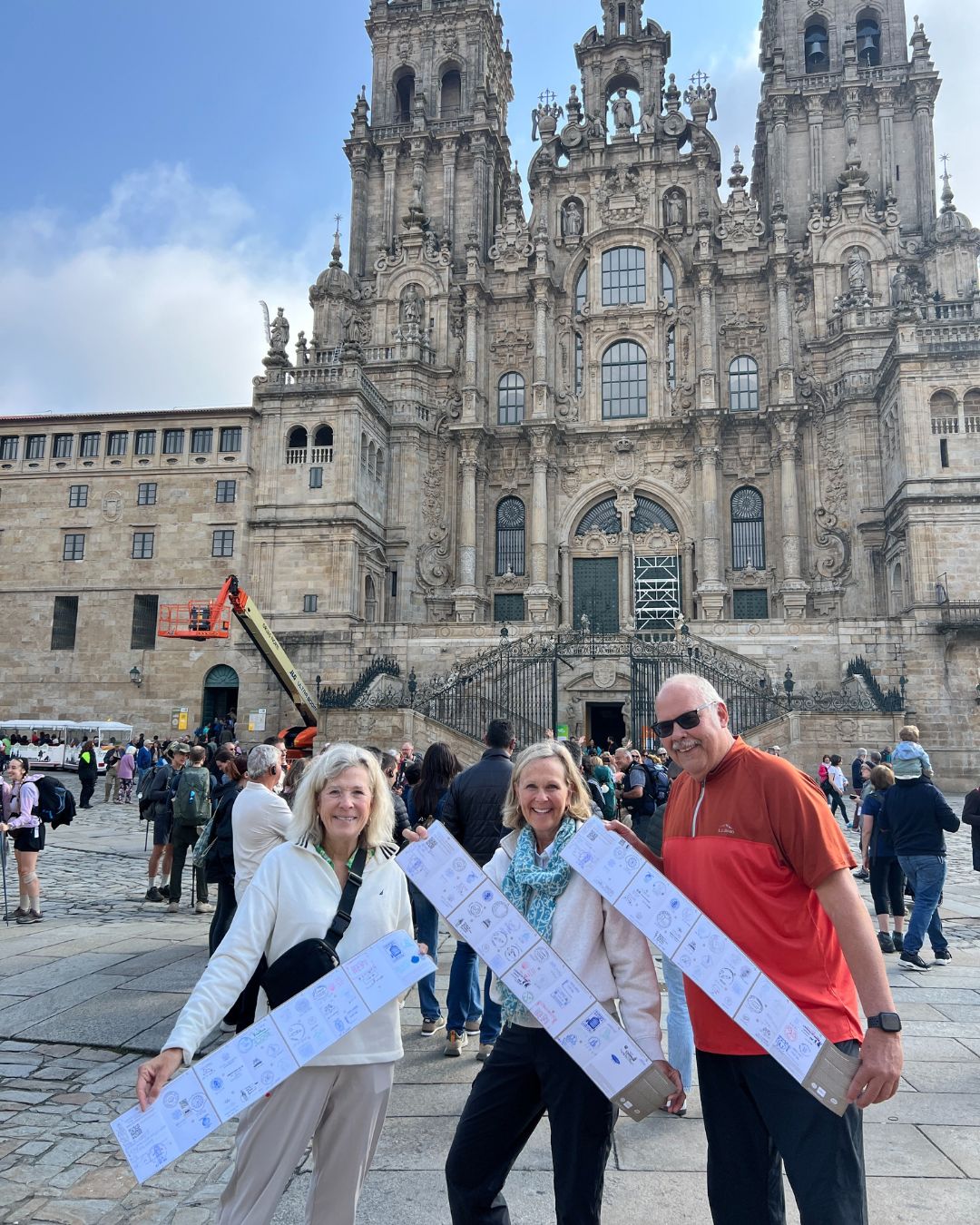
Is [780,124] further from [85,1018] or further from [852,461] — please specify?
[85,1018]

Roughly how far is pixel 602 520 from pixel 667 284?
1086 cm

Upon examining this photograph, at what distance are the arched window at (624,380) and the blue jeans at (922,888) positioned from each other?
31.8 meters

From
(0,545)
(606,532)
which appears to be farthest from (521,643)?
(0,545)

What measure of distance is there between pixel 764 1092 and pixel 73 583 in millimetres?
34896

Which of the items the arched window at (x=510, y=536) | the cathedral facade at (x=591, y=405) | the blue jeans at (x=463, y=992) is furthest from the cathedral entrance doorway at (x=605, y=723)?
the blue jeans at (x=463, y=992)

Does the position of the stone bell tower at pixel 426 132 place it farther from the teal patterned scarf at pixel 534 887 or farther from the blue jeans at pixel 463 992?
the teal patterned scarf at pixel 534 887

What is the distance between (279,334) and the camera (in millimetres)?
34812

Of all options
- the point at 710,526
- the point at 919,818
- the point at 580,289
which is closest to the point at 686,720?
the point at 919,818

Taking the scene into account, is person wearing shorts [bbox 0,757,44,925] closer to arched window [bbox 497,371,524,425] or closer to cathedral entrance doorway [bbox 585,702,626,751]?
cathedral entrance doorway [bbox 585,702,626,751]

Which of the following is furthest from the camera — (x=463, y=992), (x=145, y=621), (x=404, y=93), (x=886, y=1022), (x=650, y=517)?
(x=404, y=93)

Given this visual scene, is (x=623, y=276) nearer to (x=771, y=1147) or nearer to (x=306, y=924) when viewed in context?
(x=306, y=924)

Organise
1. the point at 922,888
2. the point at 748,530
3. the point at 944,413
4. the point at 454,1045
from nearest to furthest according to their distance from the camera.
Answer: the point at 454,1045 → the point at 922,888 → the point at 944,413 → the point at 748,530

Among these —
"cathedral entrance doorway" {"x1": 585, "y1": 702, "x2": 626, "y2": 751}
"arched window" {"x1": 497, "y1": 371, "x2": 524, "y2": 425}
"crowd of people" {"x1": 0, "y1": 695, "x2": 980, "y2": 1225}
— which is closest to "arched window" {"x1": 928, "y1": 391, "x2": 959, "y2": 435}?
"cathedral entrance doorway" {"x1": 585, "y1": 702, "x2": 626, "y2": 751}

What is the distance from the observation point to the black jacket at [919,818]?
790 cm
